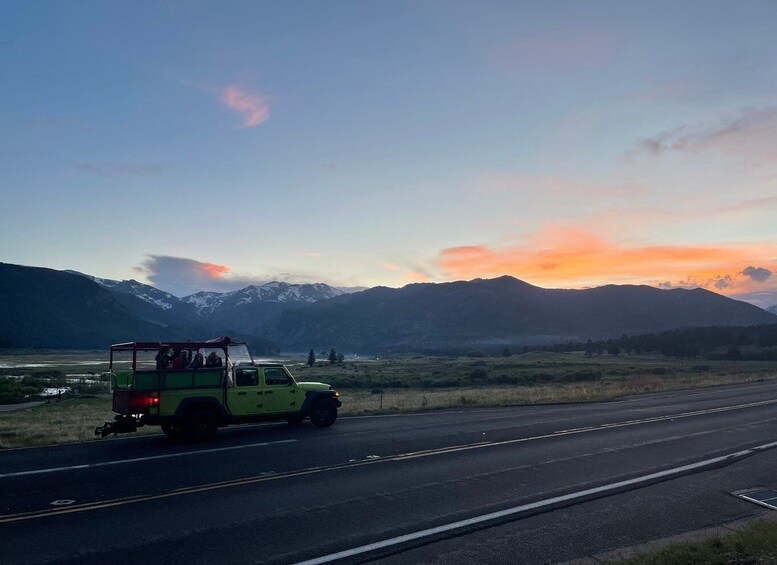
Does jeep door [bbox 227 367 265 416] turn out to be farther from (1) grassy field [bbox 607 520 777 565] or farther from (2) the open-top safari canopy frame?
(1) grassy field [bbox 607 520 777 565]

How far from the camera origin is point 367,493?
10.3 m

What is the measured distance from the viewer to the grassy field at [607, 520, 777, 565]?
7129 mm

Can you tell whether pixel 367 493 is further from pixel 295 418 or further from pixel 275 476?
pixel 295 418

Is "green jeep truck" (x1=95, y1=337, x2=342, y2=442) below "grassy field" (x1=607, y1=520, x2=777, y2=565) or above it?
above

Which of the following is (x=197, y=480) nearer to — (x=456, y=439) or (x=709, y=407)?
(x=456, y=439)

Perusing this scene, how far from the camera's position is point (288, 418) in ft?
57.0

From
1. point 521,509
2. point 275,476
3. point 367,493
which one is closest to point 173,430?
point 275,476

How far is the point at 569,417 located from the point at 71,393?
43565mm

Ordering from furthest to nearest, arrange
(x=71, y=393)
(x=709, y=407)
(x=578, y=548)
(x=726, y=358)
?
(x=726, y=358)
(x=71, y=393)
(x=709, y=407)
(x=578, y=548)

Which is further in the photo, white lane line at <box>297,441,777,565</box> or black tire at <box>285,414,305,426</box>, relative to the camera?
black tire at <box>285,414,305,426</box>

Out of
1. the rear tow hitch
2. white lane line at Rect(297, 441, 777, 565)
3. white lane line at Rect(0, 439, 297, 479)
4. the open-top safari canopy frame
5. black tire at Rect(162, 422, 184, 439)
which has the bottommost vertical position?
white lane line at Rect(297, 441, 777, 565)

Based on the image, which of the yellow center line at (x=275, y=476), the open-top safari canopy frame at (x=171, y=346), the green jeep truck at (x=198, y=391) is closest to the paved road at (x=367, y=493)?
the yellow center line at (x=275, y=476)

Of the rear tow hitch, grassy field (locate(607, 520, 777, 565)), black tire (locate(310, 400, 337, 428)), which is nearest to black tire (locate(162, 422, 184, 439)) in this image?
the rear tow hitch

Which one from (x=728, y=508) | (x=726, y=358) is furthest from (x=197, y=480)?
(x=726, y=358)
